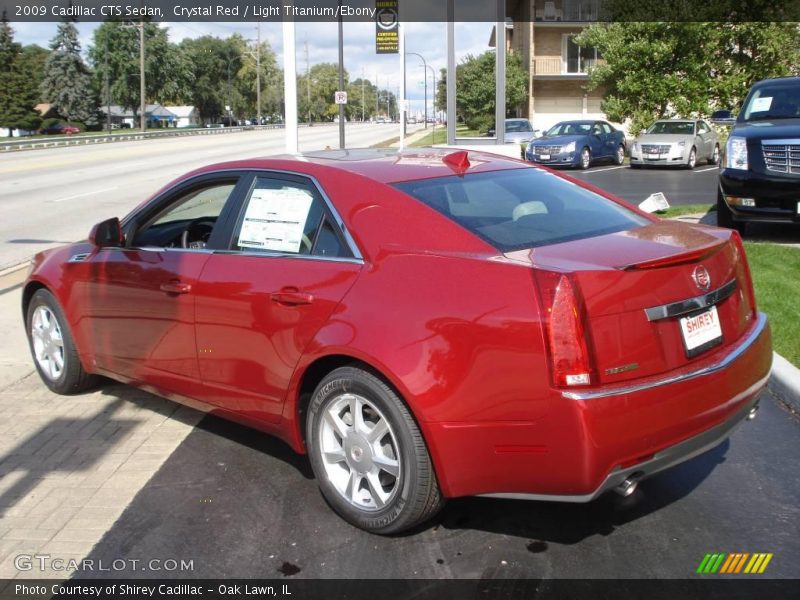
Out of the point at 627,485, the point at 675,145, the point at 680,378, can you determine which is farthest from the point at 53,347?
the point at 675,145

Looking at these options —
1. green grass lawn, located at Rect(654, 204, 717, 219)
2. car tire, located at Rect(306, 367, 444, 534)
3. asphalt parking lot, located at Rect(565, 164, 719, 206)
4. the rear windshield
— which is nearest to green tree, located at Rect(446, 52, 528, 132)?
asphalt parking lot, located at Rect(565, 164, 719, 206)

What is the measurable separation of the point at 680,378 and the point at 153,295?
289 cm

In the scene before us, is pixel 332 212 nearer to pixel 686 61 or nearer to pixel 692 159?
pixel 692 159

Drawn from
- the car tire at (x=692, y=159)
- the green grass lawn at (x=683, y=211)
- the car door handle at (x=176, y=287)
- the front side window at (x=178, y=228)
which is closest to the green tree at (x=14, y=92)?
the car tire at (x=692, y=159)

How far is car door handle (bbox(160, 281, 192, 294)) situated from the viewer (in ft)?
14.9

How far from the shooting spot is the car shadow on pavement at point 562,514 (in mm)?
3807

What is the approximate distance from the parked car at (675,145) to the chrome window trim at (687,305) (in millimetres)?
23955

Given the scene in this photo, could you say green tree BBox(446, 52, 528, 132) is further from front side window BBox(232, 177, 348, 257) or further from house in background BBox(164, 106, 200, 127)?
house in background BBox(164, 106, 200, 127)

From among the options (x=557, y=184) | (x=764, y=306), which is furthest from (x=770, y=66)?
(x=557, y=184)

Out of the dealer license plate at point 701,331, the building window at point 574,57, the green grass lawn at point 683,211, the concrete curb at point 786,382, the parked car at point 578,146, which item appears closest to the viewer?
the dealer license plate at point 701,331

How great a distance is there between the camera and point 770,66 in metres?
33.7

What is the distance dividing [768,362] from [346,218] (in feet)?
6.79

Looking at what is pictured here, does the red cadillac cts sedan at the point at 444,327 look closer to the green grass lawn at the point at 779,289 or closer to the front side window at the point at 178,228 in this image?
the front side window at the point at 178,228

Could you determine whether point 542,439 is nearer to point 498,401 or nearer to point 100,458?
point 498,401
